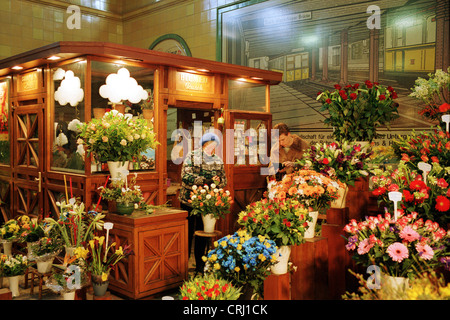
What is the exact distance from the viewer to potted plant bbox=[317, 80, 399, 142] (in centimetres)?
402

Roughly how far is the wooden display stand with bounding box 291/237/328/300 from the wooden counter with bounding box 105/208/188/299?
1442mm

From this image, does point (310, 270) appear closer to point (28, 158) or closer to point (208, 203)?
point (208, 203)

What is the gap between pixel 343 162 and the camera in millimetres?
3855

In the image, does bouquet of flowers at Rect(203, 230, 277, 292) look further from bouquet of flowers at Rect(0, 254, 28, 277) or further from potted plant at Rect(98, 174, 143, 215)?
bouquet of flowers at Rect(0, 254, 28, 277)

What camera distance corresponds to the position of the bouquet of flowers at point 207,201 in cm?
502

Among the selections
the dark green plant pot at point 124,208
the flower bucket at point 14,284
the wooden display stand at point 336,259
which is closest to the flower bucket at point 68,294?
the flower bucket at point 14,284

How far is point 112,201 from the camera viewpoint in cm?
455

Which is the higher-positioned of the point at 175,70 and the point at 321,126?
the point at 175,70

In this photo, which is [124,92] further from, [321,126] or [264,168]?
[321,126]

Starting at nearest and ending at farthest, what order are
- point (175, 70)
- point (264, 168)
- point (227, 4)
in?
1. point (175, 70)
2. point (264, 168)
3. point (227, 4)

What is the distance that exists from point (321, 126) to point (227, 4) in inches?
135

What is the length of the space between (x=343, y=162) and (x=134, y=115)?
2822mm

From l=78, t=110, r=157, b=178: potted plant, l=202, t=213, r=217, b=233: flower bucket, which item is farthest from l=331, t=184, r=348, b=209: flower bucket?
l=78, t=110, r=157, b=178: potted plant
